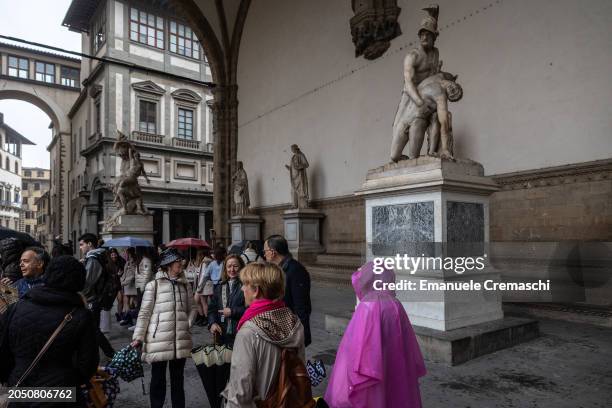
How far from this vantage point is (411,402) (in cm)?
273

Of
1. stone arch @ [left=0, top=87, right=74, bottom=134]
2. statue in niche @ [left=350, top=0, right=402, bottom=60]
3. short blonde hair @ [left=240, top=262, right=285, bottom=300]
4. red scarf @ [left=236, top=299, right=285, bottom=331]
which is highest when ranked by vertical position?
stone arch @ [left=0, top=87, right=74, bottom=134]

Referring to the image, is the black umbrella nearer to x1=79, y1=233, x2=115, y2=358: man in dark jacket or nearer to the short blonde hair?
the short blonde hair

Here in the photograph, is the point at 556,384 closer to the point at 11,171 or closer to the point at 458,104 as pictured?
the point at 458,104

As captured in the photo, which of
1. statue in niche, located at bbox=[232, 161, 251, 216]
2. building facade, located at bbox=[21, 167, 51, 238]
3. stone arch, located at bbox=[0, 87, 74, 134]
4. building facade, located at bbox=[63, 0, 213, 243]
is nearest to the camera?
statue in niche, located at bbox=[232, 161, 251, 216]

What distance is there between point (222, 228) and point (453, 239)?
14.2 meters

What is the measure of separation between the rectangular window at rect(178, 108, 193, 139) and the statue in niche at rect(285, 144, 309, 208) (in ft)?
66.8

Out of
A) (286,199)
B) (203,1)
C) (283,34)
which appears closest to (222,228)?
(286,199)

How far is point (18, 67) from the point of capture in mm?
37562

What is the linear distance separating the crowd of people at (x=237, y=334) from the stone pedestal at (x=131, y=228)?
9530 millimetres

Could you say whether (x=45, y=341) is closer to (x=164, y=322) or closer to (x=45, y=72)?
(x=164, y=322)

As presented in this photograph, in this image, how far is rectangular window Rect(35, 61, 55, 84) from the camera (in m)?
38.6

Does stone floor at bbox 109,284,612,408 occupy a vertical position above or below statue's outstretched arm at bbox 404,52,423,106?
below

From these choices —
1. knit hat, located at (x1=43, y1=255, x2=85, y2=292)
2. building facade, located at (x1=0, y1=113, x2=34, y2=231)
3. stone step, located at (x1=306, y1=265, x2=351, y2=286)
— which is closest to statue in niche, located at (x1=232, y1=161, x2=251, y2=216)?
stone step, located at (x1=306, y1=265, x2=351, y2=286)

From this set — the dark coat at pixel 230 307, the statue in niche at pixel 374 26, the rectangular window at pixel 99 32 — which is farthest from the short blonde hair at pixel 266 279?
the rectangular window at pixel 99 32
